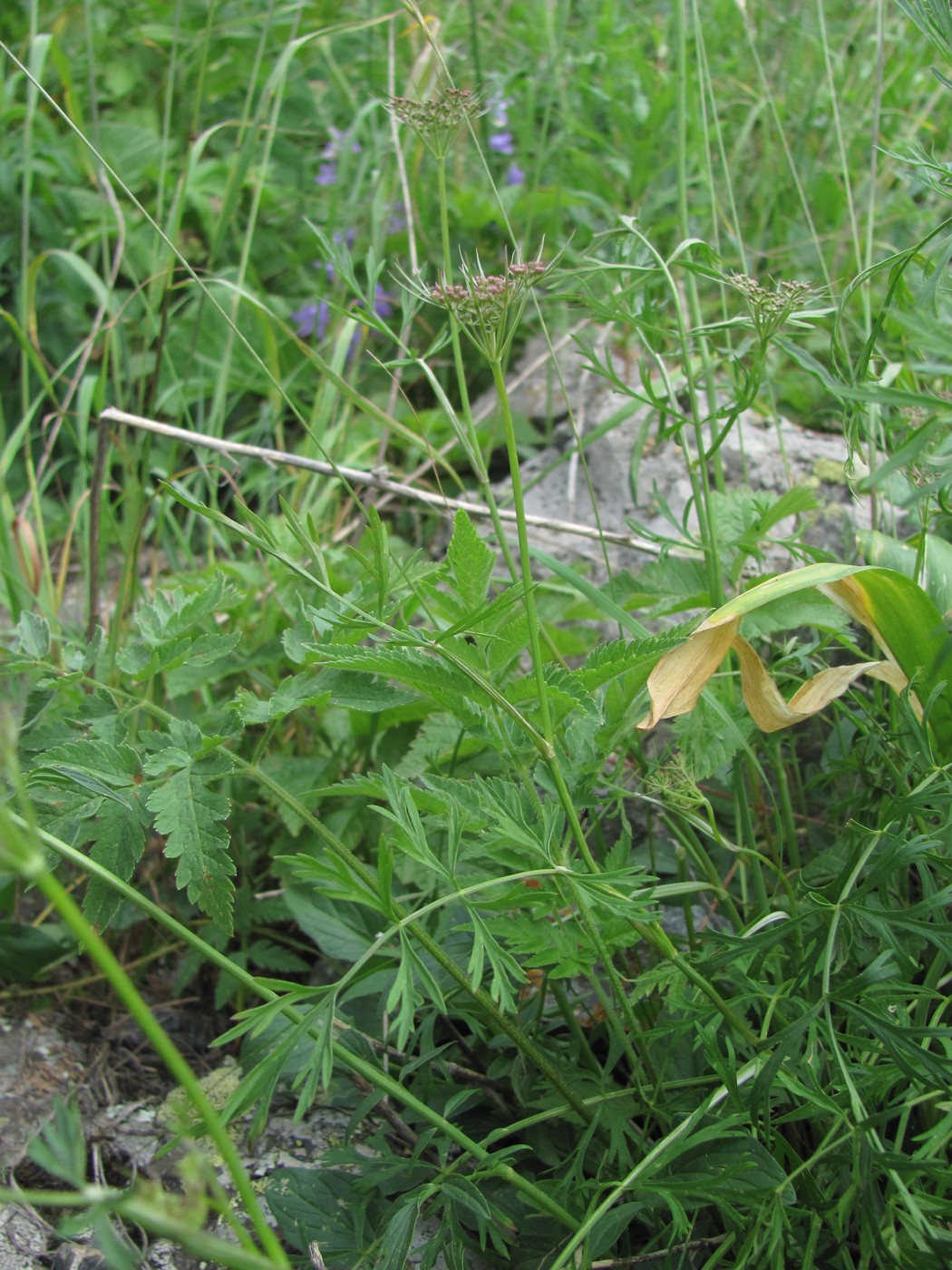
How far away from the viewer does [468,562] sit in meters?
0.97

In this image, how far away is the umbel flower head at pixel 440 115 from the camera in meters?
0.96

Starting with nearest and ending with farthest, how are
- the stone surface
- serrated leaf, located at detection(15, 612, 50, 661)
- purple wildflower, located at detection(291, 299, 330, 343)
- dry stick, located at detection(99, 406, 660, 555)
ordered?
serrated leaf, located at detection(15, 612, 50, 661), dry stick, located at detection(99, 406, 660, 555), the stone surface, purple wildflower, located at detection(291, 299, 330, 343)

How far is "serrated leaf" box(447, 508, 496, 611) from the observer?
968mm

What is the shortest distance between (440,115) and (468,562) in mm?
428

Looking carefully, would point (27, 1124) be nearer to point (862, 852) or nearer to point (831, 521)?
point (862, 852)

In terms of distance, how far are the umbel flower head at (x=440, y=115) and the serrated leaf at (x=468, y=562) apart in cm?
35

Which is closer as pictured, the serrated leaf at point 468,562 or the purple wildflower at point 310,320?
the serrated leaf at point 468,562

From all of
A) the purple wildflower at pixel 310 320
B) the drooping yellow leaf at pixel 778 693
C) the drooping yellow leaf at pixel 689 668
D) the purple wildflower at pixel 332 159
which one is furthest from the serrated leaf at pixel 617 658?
the purple wildflower at pixel 332 159

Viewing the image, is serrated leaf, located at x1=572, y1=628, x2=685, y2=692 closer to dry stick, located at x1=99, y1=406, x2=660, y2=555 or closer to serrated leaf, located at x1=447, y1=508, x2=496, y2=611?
serrated leaf, located at x1=447, y1=508, x2=496, y2=611

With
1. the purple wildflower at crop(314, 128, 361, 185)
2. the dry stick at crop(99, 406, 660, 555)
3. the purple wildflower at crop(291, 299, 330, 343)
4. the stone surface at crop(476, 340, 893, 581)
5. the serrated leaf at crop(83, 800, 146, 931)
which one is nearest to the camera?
the serrated leaf at crop(83, 800, 146, 931)

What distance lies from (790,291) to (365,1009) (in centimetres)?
96

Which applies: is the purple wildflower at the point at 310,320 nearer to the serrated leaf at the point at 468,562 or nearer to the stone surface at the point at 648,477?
the stone surface at the point at 648,477

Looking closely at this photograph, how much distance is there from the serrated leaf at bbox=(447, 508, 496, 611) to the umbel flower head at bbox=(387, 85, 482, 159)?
0.35 metres

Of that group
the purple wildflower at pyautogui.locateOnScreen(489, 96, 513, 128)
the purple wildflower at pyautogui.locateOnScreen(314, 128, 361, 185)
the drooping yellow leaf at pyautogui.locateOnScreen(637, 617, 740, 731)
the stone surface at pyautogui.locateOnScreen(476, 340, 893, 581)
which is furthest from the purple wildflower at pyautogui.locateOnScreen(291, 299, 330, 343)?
the drooping yellow leaf at pyautogui.locateOnScreen(637, 617, 740, 731)
